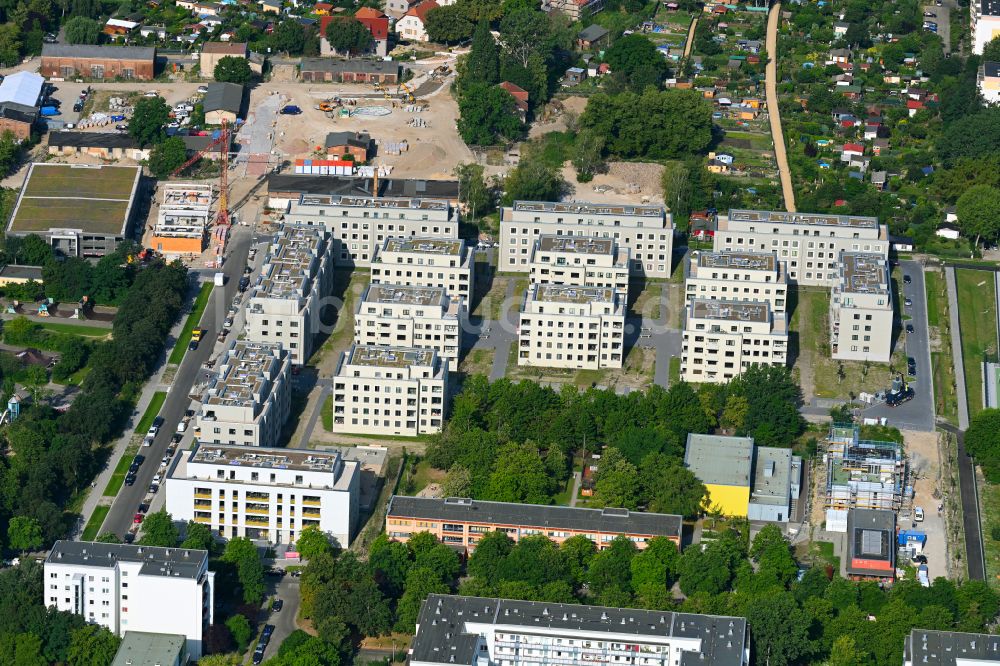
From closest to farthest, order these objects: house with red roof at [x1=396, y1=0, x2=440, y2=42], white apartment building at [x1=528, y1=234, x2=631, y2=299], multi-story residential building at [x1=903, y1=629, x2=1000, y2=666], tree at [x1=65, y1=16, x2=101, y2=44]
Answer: multi-story residential building at [x1=903, y1=629, x2=1000, y2=666] < white apartment building at [x1=528, y1=234, x2=631, y2=299] < tree at [x1=65, y1=16, x2=101, y2=44] < house with red roof at [x1=396, y1=0, x2=440, y2=42]

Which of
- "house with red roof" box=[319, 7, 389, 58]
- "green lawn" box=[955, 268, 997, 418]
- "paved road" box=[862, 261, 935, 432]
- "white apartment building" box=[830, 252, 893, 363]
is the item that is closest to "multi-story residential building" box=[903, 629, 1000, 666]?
"paved road" box=[862, 261, 935, 432]

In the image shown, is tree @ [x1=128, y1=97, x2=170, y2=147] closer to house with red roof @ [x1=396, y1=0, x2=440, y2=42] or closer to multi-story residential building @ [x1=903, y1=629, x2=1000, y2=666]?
house with red roof @ [x1=396, y1=0, x2=440, y2=42]

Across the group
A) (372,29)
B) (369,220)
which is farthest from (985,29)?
(369,220)

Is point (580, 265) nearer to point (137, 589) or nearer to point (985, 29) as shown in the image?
point (137, 589)

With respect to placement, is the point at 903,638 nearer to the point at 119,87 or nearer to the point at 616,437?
the point at 616,437

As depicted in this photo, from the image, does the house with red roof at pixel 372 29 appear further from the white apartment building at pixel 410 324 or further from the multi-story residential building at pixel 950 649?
the multi-story residential building at pixel 950 649

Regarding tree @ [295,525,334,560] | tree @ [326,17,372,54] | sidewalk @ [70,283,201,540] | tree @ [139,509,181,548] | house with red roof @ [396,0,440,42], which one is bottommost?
house with red roof @ [396,0,440,42]

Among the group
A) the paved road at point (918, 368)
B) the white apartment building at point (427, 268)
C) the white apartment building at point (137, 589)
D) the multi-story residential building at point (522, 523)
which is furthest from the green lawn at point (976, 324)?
the white apartment building at point (137, 589)
